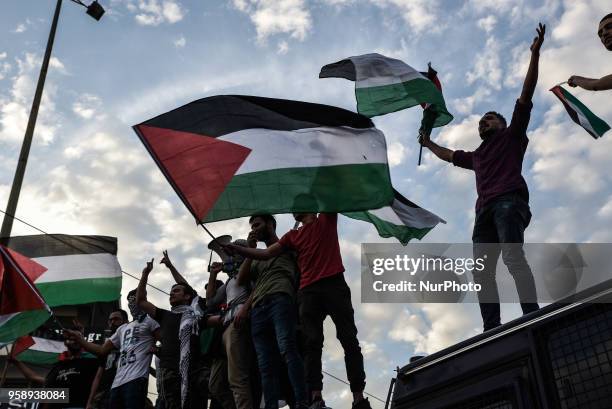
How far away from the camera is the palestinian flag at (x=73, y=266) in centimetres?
1010

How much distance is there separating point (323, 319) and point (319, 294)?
0.68 feet

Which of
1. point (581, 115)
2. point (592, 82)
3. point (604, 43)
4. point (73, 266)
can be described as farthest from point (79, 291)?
point (604, 43)

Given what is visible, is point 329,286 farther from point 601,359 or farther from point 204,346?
point 601,359

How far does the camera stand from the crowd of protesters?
4.87m

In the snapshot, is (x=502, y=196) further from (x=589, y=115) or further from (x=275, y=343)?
(x=275, y=343)

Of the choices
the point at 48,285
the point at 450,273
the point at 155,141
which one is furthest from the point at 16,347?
the point at 450,273

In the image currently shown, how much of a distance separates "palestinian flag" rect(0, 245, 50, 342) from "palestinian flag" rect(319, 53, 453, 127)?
470 centimetres

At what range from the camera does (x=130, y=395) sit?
6.20 metres

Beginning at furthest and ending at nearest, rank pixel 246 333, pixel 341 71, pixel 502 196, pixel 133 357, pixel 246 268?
pixel 341 71, pixel 133 357, pixel 246 268, pixel 246 333, pixel 502 196

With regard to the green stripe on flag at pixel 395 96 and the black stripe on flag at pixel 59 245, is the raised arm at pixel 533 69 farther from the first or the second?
the black stripe on flag at pixel 59 245

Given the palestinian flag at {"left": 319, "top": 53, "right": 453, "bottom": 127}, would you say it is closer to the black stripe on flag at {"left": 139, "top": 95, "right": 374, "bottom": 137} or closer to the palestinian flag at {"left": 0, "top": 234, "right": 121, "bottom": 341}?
the black stripe on flag at {"left": 139, "top": 95, "right": 374, "bottom": 137}

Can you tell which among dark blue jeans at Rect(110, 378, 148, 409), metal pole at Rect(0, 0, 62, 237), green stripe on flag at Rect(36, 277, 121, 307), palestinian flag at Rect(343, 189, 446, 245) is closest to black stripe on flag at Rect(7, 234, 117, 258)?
metal pole at Rect(0, 0, 62, 237)

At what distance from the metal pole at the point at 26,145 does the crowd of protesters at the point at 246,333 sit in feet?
13.8

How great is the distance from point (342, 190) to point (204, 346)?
1.89 metres
